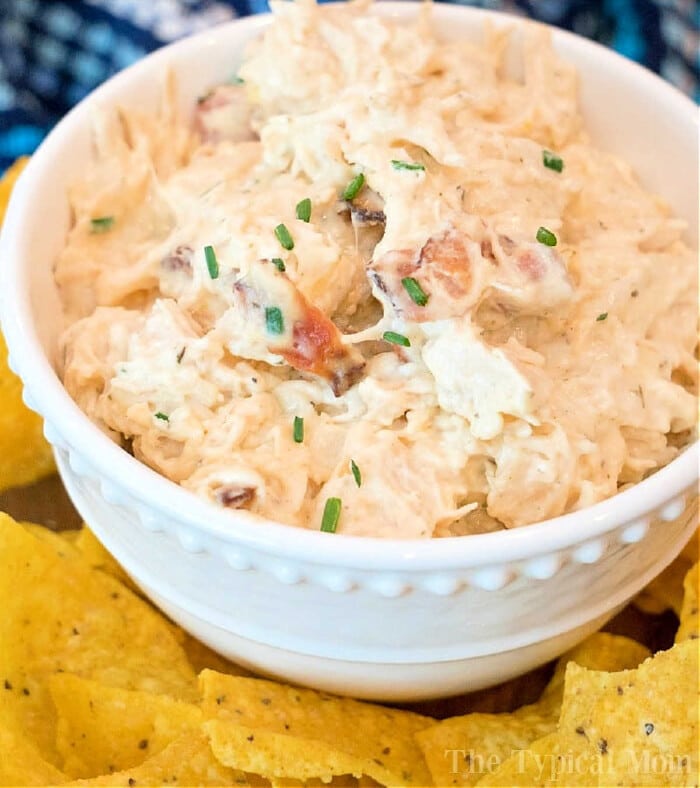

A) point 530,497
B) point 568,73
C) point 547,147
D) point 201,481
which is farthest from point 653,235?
point 201,481

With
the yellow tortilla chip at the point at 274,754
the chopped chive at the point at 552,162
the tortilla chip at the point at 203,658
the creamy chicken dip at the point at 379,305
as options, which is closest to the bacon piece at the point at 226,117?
the creamy chicken dip at the point at 379,305

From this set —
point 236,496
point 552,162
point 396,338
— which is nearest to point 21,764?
point 236,496

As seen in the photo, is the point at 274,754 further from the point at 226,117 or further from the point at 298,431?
the point at 226,117

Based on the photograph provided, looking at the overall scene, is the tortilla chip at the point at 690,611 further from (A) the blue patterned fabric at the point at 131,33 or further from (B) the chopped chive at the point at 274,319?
(A) the blue patterned fabric at the point at 131,33

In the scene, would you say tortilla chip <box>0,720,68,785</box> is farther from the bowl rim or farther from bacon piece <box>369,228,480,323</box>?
bacon piece <box>369,228,480,323</box>

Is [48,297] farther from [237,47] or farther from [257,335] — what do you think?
[237,47]

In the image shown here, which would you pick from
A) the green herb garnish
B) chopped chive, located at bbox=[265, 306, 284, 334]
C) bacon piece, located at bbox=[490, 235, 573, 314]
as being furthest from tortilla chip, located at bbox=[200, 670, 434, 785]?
bacon piece, located at bbox=[490, 235, 573, 314]
